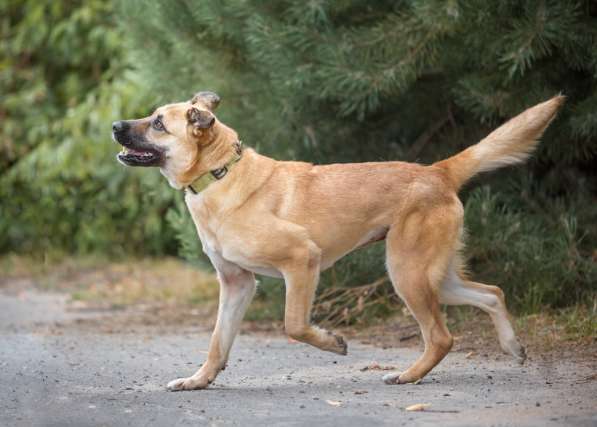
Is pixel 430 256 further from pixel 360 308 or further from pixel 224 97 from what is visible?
pixel 224 97

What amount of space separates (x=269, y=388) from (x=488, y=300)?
1417 millimetres

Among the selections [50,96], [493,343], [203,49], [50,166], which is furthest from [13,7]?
[493,343]

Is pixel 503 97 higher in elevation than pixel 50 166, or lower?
higher

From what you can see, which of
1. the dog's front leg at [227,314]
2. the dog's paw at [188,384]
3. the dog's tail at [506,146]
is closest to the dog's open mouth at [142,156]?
the dog's front leg at [227,314]

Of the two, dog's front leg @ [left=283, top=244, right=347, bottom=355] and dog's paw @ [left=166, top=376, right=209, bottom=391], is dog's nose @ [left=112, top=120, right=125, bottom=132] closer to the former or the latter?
dog's front leg @ [left=283, top=244, right=347, bottom=355]

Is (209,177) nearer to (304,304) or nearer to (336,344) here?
(304,304)

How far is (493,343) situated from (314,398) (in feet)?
6.93

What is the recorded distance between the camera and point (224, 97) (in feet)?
28.7

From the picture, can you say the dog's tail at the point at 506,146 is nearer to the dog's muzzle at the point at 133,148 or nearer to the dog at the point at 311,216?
the dog at the point at 311,216

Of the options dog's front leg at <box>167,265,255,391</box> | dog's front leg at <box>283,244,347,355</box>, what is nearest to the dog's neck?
dog's front leg at <box>167,265,255,391</box>

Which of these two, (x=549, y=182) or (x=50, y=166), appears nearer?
(x=549, y=182)

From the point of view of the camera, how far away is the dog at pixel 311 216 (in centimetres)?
560

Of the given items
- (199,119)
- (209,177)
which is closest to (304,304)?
(209,177)

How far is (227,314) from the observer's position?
5.80 m
